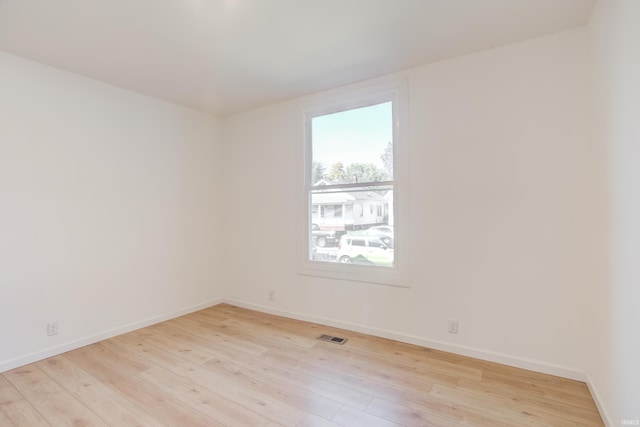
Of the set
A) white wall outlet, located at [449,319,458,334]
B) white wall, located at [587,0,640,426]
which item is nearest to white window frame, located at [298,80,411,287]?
white wall outlet, located at [449,319,458,334]

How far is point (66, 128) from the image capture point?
9.45 ft

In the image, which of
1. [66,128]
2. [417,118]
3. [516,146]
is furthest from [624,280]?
[66,128]

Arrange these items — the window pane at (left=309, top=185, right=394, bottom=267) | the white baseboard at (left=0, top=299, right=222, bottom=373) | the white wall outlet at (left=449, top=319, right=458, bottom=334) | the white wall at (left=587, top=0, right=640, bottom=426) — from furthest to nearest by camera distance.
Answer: the window pane at (left=309, top=185, right=394, bottom=267) < the white wall outlet at (left=449, top=319, right=458, bottom=334) < the white baseboard at (left=0, top=299, right=222, bottom=373) < the white wall at (left=587, top=0, right=640, bottom=426)

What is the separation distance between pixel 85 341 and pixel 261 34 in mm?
3232

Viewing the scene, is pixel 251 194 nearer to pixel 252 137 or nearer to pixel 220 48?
pixel 252 137

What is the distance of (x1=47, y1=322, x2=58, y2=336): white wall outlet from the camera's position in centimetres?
274

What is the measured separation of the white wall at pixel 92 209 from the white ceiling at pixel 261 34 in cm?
38

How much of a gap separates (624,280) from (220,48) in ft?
10.2

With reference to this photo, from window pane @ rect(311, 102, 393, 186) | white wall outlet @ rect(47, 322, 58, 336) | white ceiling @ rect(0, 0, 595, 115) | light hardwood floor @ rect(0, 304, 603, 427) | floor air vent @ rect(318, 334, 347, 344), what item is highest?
white ceiling @ rect(0, 0, 595, 115)

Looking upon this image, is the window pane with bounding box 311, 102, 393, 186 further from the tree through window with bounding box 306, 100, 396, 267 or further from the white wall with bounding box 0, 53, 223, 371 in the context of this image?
the white wall with bounding box 0, 53, 223, 371

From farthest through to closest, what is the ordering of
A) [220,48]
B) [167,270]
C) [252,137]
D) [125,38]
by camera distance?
[252,137]
[167,270]
[220,48]
[125,38]

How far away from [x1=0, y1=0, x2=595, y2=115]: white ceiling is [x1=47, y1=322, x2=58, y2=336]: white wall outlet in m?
2.34

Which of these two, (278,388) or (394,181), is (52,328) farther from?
(394,181)

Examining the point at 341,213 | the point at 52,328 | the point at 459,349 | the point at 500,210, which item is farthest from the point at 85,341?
the point at 500,210
